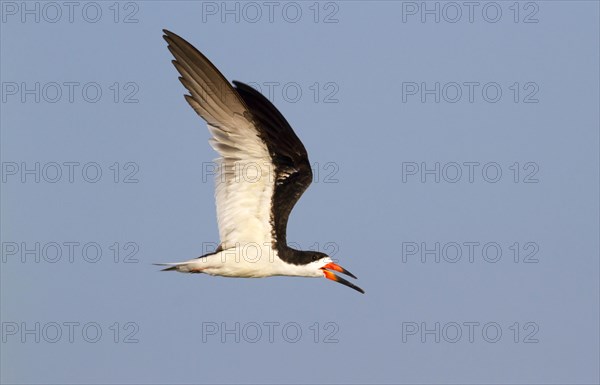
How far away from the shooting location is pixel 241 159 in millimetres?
15523

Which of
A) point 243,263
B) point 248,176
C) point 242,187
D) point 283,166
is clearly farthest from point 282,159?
point 243,263

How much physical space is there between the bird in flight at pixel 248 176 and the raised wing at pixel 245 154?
13mm

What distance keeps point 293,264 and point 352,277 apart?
1.14 m

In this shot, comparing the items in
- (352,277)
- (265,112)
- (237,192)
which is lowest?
(352,277)

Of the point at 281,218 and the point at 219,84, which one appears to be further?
the point at 281,218

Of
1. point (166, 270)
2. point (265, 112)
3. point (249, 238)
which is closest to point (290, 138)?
point (265, 112)

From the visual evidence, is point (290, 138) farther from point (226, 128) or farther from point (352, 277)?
point (352, 277)

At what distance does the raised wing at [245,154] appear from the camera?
15.0 m

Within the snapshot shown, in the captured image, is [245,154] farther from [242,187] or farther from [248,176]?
[242,187]

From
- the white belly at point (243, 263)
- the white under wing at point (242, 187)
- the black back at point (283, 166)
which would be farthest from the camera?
the black back at point (283, 166)

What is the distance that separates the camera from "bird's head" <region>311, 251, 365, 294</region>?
53.3ft

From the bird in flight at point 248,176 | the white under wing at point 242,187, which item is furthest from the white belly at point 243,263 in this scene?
the white under wing at point 242,187

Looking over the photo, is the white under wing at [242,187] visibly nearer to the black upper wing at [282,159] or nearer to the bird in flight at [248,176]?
the bird in flight at [248,176]

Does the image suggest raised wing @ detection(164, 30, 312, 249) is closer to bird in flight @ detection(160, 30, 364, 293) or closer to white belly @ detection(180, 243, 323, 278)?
bird in flight @ detection(160, 30, 364, 293)
